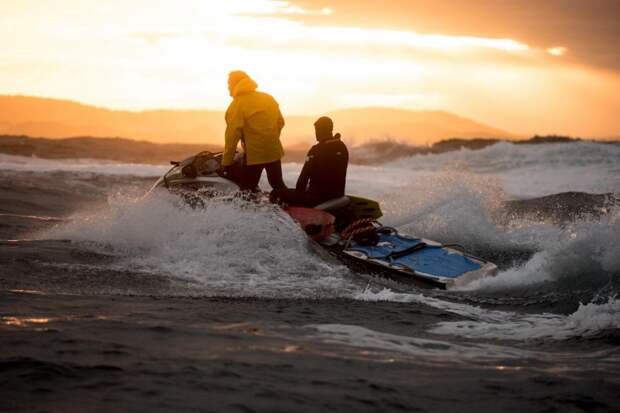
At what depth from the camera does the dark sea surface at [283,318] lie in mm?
4359

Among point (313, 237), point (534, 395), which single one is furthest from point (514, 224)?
point (534, 395)

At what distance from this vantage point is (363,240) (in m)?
9.60

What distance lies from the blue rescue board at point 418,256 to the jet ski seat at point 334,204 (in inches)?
23.0

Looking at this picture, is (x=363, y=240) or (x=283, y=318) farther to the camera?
(x=363, y=240)

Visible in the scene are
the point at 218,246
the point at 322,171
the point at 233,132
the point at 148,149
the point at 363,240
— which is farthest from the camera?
the point at 148,149

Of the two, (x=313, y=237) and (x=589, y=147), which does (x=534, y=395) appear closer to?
(x=313, y=237)

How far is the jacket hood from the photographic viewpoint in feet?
33.9

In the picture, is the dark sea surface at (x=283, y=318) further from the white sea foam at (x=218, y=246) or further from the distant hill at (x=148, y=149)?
the distant hill at (x=148, y=149)

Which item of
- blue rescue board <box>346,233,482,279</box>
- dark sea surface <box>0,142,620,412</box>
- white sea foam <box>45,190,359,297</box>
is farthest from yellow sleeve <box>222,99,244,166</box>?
blue rescue board <box>346,233,482,279</box>

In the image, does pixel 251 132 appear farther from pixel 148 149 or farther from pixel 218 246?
pixel 148 149

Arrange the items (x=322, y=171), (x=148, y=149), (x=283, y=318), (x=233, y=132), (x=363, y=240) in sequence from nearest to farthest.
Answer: (x=283, y=318)
(x=363, y=240)
(x=322, y=171)
(x=233, y=132)
(x=148, y=149)

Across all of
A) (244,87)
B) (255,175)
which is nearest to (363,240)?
(255,175)

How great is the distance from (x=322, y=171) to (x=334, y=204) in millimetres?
437

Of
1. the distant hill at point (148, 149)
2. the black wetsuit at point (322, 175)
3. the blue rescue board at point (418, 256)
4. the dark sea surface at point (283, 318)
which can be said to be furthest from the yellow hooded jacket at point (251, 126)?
the distant hill at point (148, 149)
